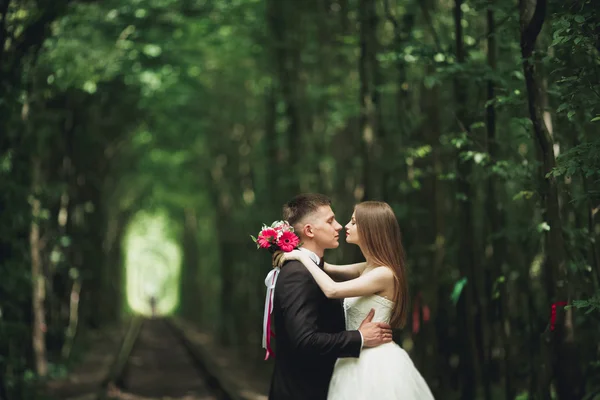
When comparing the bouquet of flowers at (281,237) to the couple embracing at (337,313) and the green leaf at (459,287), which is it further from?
the green leaf at (459,287)

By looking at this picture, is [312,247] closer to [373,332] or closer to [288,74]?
[373,332]

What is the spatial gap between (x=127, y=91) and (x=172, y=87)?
1573 millimetres

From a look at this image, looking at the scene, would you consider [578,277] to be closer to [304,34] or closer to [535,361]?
[535,361]

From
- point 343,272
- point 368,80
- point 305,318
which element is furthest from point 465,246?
point 305,318

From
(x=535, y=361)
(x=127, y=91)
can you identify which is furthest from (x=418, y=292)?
(x=127, y=91)

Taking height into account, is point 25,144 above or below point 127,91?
below

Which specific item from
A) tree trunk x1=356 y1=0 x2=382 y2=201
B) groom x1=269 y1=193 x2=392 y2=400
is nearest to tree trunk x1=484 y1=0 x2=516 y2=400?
tree trunk x1=356 y1=0 x2=382 y2=201

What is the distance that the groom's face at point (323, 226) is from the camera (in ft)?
17.5

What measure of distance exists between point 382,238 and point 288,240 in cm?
51

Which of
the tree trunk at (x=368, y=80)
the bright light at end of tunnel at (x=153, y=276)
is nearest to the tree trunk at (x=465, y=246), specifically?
the tree trunk at (x=368, y=80)

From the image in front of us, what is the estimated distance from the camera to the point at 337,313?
18.0 feet

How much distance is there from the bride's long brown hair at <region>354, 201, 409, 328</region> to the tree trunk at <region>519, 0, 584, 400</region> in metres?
2.37

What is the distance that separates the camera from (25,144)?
40.5 feet

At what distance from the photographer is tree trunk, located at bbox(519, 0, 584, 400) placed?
718 cm
